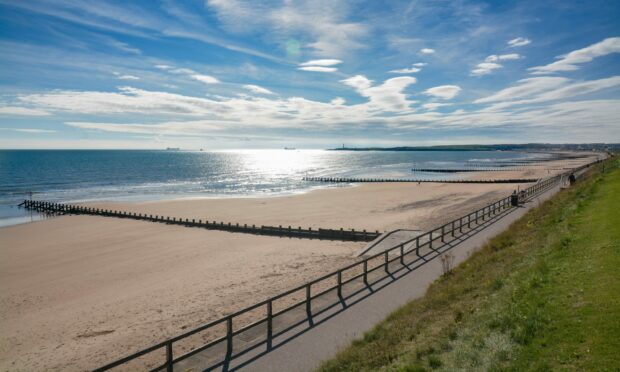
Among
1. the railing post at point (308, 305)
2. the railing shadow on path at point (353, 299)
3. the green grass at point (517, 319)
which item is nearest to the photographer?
the green grass at point (517, 319)

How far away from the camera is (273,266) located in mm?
22469

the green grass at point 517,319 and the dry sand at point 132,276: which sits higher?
the green grass at point 517,319

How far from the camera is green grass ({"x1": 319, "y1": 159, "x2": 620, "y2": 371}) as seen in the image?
736 cm

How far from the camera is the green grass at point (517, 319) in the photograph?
7363 millimetres

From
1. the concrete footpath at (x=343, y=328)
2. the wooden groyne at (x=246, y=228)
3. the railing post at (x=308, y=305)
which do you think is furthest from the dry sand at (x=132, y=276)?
the concrete footpath at (x=343, y=328)

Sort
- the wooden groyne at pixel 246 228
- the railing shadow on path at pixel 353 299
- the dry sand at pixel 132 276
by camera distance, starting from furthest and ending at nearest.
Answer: the wooden groyne at pixel 246 228, the dry sand at pixel 132 276, the railing shadow on path at pixel 353 299

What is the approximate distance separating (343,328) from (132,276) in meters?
15.8

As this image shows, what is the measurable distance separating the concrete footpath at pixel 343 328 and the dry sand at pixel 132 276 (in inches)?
227

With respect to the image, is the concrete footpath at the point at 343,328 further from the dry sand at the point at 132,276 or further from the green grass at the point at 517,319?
the dry sand at the point at 132,276

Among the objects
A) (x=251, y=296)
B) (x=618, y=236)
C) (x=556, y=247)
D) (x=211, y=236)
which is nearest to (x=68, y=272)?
(x=211, y=236)

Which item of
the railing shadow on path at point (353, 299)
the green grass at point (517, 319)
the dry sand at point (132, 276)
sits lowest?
the dry sand at point (132, 276)

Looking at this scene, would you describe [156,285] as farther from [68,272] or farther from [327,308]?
[327,308]

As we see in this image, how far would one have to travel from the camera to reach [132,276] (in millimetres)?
22406

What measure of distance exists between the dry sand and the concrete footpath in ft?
18.9
